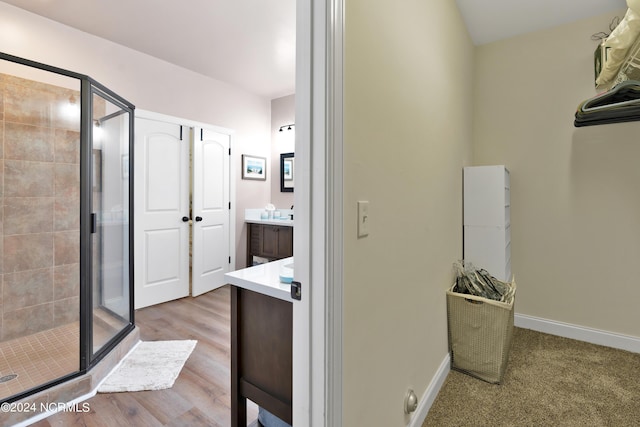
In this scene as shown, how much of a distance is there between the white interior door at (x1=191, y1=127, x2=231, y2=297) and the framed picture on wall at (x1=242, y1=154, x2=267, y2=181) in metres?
0.29

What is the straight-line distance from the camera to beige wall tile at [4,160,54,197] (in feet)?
7.86

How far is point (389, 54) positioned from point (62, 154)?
2931mm

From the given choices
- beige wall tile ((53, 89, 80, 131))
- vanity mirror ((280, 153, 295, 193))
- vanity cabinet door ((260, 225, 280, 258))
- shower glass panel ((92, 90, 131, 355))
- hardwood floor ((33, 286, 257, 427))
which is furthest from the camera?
vanity mirror ((280, 153, 295, 193))

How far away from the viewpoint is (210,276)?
3.86 meters

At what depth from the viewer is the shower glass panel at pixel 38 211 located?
7.79ft

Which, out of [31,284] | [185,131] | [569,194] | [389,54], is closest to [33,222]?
[31,284]

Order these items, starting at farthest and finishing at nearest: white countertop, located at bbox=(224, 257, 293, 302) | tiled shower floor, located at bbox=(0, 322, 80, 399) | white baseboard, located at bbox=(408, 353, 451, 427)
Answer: tiled shower floor, located at bbox=(0, 322, 80, 399) < white baseboard, located at bbox=(408, 353, 451, 427) < white countertop, located at bbox=(224, 257, 293, 302)

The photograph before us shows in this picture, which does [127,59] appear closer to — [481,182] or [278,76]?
[278,76]

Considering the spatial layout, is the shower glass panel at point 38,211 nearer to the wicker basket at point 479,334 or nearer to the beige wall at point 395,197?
the beige wall at point 395,197

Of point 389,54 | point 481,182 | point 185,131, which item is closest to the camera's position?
point 389,54

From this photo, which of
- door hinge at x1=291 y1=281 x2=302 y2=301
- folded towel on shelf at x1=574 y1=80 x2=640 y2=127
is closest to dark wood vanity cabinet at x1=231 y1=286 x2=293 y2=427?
door hinge at x1=291 y1=281 x2=302 y2=301

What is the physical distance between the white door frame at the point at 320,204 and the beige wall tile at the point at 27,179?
282cm

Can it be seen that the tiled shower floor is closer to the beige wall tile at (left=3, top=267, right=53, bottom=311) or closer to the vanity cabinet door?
the beige wall tile at (left=3, top=267, right=53, bottom=311)

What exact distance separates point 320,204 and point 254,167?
12.4 feet
